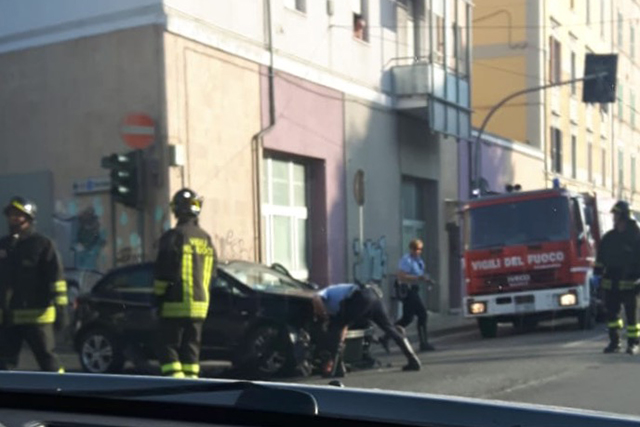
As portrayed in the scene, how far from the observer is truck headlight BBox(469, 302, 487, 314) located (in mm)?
17969

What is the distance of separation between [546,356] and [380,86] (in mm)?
11974

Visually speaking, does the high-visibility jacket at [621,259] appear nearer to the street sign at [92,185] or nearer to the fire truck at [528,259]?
the fire truck at [528,259]

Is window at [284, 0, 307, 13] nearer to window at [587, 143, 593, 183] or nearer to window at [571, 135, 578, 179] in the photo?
window at [571, 135, 578, 179]

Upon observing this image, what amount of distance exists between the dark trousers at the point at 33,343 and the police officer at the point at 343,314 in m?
3.66

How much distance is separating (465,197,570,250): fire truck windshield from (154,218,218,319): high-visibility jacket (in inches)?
384

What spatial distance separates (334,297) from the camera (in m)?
12.0

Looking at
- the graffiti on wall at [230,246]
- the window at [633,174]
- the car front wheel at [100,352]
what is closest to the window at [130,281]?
the car front wheel at [100,352]

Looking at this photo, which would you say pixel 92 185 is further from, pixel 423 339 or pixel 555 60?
pixel 555 60

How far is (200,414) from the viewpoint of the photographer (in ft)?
8.05

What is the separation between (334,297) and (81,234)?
23.1 feet

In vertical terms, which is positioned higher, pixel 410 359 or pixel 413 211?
pixel 413 211

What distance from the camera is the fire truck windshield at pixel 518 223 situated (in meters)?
18.0

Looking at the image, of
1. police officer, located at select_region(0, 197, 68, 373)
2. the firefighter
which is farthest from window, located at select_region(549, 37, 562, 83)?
police officer, located at select_region(0, 197, 68, 373)

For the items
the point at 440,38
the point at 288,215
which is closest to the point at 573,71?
the point at 440,38
